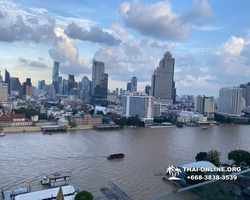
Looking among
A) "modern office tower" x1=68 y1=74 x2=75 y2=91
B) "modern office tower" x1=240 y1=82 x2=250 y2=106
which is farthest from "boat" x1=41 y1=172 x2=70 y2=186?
"modern office tower" x1=68 y1=74 x2=75 y2=91

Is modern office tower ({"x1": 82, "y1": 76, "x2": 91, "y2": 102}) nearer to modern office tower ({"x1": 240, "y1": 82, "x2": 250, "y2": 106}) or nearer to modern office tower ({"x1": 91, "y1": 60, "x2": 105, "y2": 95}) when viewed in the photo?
modern office tower ({"x1": 91, "y1": 60, "x2": 105, "y2": 95})

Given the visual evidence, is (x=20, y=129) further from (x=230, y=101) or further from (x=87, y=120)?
(x=230, y=101)

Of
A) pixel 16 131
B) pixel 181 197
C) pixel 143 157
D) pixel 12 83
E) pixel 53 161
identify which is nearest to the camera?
pixel 181 197

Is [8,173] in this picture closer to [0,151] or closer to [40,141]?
[0,151]

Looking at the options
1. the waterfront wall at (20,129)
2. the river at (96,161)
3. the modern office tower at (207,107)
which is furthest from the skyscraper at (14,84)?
the river at (96,161)

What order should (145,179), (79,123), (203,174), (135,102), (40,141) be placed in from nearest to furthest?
1. (203,174)
2. (145,179)
3. (40,141)
4. (79,123)
5. (135,102)

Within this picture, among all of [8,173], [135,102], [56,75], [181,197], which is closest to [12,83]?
[56,75]
